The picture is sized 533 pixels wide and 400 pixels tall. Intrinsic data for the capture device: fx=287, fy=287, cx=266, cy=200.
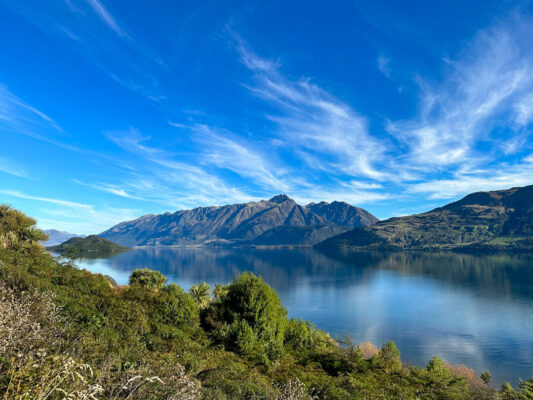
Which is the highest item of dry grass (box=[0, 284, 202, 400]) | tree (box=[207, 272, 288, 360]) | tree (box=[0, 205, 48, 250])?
tree (box=[0, 205, 48, 250])

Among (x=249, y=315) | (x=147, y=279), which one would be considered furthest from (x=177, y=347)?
(x=147, y=279)

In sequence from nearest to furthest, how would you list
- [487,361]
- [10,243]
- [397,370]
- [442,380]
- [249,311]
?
1. [442,380]
2. [397,370]
3. [249,311]
4. [10,243]
5. [487,361]

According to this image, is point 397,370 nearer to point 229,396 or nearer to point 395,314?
point 229,396

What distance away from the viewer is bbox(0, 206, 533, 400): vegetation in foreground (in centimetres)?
802

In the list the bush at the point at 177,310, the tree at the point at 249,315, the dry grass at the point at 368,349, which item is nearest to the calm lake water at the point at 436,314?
the dry grass at the point at 368,349

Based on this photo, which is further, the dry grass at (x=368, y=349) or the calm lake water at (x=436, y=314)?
the calm lake water at (x=436, y=314)

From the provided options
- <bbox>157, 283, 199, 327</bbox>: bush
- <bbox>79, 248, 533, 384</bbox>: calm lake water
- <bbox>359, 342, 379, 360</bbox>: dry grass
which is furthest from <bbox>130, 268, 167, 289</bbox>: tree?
<bbox>79, 248, 533, 384</bbox>: calm lake water

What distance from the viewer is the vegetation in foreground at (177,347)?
8.02 m

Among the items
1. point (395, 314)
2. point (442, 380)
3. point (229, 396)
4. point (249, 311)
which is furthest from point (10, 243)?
point (395, 314)

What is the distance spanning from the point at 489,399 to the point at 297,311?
61974mm

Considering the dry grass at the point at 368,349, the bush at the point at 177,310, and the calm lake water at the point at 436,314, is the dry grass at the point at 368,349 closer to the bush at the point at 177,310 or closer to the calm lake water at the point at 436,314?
the calm lake water at the point at 436,314

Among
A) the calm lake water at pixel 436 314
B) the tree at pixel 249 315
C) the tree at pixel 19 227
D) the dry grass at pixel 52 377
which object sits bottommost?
the calm lake water at pixel 436 314

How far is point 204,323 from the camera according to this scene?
102 ft

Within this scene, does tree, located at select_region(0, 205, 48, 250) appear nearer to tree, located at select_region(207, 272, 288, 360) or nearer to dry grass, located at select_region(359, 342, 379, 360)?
tree, located at select_region(207, 272, 288, 360)
